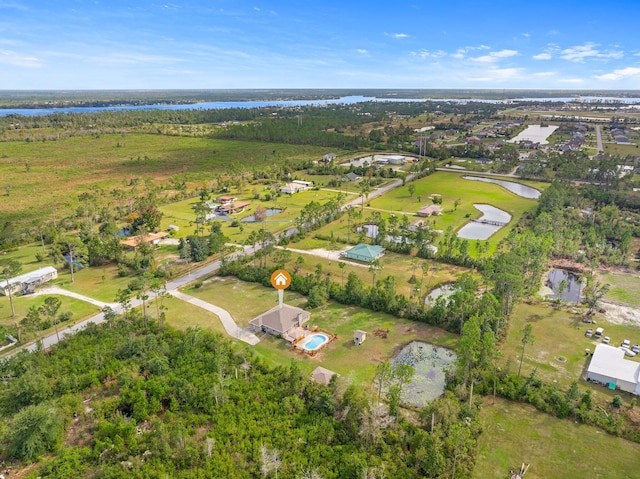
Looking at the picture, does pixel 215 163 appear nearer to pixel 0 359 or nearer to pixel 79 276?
pixel 79 276

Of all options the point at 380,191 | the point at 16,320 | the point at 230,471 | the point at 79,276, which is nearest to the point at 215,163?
the point at 380,191

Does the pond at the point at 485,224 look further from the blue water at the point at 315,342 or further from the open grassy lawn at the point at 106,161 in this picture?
the open grassy lawn at the point at 106,161

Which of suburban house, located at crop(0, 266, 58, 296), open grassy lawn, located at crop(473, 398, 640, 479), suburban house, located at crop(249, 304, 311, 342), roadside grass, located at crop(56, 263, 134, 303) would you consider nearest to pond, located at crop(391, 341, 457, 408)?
open grassy lawn, located at crop(473, 398, 640, 479)

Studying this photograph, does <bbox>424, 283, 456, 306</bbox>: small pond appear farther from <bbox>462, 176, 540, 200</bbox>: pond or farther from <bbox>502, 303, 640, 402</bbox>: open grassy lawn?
<bbox>462, 176, 540, 200</bbox>: pond

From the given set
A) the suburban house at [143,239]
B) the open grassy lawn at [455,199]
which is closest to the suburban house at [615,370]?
the open grassy lawn at [455,199]

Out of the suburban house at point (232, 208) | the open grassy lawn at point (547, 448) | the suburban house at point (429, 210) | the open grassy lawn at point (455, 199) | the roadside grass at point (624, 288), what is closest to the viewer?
the open grassy lawn at point (547, 448)

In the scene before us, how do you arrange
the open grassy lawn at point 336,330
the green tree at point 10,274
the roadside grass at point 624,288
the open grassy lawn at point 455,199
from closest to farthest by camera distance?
1. the open grassy lawn at point 336,330
2. the green tree at point 10,274
3. the roadside grass at point 624,288
4. the open grassy lawn at point 455,199
